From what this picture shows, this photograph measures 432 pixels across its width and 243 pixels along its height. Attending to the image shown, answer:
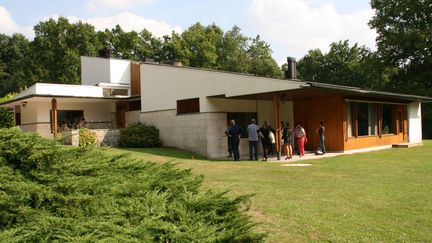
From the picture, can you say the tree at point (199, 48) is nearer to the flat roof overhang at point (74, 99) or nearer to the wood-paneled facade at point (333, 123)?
the flat roof overhang at point (74, 99)

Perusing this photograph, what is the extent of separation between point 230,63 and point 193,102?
1432 inches

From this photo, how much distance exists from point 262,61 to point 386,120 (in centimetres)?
3449

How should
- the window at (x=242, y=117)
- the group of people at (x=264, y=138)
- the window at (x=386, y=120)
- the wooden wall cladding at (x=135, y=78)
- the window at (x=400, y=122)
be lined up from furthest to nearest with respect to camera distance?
the wooden wall cladding at (x=135, y=78) < the window at (x=400, y=122) < the window at (x=386, y=120) < the window at (x=242, y=117) < the group of people at (x=264, y=138)

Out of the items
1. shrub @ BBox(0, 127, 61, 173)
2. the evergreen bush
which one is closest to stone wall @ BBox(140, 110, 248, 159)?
the evergreen bush

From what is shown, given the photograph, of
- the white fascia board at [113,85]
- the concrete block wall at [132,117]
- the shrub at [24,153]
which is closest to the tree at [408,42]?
the white fascia board at [113,85]

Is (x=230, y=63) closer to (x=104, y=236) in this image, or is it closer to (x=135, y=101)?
(x=135, y=101)

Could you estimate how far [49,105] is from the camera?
27.4 m

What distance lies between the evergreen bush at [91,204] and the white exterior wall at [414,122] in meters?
26.5

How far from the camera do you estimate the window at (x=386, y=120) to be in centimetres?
2516

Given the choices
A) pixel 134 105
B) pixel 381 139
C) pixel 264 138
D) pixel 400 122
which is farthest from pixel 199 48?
pixel 264 138

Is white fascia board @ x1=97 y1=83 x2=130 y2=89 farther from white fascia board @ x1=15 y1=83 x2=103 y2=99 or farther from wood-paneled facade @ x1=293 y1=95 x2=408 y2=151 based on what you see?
wood-paneled facade @ x1=293 y1=95 x2=408 y2=151

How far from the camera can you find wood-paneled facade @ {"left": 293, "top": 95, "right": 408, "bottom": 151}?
69.6 ft

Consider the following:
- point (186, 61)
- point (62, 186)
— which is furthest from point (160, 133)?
point (186, 61)

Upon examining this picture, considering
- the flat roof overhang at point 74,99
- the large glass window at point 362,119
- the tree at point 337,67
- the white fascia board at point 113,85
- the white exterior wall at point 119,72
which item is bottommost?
the large glass window at point 362,119
